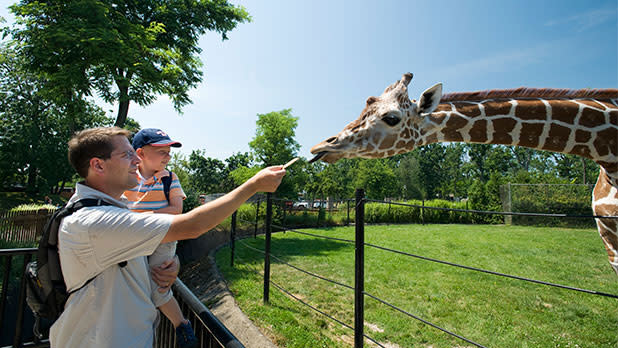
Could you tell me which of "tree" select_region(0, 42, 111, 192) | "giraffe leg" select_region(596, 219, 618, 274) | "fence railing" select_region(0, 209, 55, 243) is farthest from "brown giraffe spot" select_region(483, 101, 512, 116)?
"tree" select_region(0, 42, 111, 192)

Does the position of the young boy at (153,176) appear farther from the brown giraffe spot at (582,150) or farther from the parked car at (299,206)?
the parked car at (299,206)

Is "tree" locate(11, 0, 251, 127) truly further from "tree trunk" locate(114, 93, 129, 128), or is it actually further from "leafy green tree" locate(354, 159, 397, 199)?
"leafy green tree" locate(354, 159, 397, 199)

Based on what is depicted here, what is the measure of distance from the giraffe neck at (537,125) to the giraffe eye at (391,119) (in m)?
0.25

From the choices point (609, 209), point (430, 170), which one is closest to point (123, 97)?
point (609, 209)

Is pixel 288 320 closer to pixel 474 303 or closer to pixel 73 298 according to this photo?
pixel 474 303

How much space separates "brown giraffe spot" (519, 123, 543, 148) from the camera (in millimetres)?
2307

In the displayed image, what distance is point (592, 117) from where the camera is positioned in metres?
2.21

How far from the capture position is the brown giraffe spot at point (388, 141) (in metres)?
2.46

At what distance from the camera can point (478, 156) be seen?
52.4 m

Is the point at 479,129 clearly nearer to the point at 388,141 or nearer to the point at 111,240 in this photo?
the point at 388,141

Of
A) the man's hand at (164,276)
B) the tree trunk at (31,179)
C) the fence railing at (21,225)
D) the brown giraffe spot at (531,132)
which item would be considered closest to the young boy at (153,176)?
the man's hand at (164,276)

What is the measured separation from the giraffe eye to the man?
1465 mm

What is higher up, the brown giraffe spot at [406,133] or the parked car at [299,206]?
the brown giraffe spot at [406,133]

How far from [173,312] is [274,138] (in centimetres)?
2296
